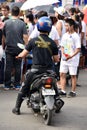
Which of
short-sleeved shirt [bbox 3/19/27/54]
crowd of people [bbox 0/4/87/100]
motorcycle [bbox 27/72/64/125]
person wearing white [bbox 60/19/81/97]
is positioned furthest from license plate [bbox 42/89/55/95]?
short-sleeved shirt [bbox 3/19/27/54]

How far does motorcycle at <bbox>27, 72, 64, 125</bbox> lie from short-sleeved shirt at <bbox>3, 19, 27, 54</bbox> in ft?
9.90

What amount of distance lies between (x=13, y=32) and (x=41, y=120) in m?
3.59

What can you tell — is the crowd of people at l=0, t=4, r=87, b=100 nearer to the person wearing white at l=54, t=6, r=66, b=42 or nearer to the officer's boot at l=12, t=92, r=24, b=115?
the person wearing white at l=54, t=6, r=66, b=42

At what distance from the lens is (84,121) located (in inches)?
332

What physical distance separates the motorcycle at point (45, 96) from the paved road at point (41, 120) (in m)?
0.18

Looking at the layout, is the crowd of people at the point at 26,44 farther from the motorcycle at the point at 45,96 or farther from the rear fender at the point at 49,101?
the rear fender at the point at 49,101

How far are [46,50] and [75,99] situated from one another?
7.67 feet

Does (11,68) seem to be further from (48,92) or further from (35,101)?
(48,92)

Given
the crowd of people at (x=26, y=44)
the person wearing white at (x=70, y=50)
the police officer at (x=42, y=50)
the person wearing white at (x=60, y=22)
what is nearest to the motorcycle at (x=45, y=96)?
the police officer at (x=42, y=50)

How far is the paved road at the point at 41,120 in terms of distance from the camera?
26.3 feet

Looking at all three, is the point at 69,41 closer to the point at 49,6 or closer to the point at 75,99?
the point at 75,99

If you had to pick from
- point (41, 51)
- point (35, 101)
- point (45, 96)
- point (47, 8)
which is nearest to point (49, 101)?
point (45, 96)

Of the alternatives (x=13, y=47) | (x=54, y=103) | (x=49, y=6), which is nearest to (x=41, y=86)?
(x=54, y=103)

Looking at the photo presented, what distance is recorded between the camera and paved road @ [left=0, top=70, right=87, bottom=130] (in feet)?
26.3
